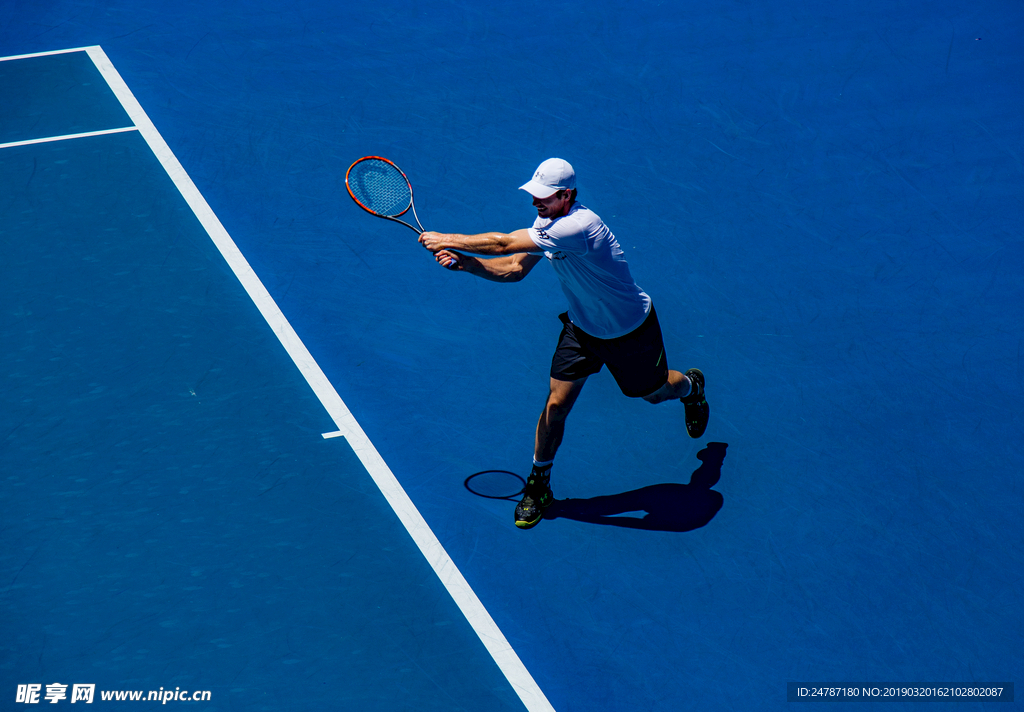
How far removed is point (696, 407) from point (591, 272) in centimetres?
139

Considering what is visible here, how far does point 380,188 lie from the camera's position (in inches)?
250

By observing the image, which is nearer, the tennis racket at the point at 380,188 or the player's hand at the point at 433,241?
the player's hand at the point at 433,241

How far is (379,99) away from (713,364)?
182 inches

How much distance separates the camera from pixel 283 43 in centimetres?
991

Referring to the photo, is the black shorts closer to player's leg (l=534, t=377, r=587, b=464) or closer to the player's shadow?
player's leg (l=534, t=377, r=587, b=464)

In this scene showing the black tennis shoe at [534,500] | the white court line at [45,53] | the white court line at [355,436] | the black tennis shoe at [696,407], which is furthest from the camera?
the white court line at [45,53]

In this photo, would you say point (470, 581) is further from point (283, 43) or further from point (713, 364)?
point (283, 43)

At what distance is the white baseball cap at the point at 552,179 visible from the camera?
16.6ft

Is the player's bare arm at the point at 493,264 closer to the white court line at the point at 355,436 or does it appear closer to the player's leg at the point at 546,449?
the player's leg at the point at 546,449

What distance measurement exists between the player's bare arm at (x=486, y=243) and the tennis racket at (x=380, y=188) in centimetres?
101

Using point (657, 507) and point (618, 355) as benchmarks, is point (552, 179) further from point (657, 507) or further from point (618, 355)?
point (657, 507)

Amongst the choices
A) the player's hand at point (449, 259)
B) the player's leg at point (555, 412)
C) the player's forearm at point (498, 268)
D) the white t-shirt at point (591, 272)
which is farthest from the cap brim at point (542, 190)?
the player's leg at point (555, 412)

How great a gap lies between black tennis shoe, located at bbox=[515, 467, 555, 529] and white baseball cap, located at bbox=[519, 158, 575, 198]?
1713mm

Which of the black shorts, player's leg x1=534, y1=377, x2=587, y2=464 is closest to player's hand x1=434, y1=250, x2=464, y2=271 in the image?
the black shorts
